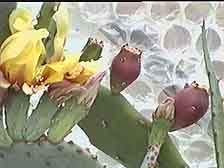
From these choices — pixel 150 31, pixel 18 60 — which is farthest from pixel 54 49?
pixel 150 31

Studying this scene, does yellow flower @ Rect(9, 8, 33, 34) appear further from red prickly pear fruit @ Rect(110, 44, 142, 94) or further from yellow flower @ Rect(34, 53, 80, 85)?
red prickly pear fruit @ Rect(110, 44, 142, 94)

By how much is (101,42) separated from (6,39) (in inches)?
7.7

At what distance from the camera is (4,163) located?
3.78 feet

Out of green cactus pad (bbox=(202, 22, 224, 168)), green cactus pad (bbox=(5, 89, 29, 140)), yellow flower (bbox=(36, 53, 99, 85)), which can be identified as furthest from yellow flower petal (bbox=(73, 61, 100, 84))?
green cactus pad (bbox=(202, 22, 224, 168))

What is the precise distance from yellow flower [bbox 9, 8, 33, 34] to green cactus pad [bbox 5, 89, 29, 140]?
0.13 meters

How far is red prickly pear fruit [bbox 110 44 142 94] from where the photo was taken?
117 cm

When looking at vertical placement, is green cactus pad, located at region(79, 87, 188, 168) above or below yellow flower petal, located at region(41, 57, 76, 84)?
below

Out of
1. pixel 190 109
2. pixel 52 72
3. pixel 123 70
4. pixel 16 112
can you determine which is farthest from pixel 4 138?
pixel 190 109

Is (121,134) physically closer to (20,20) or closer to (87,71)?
(87,71)

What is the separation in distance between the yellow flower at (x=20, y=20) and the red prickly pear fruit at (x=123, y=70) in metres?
0.19

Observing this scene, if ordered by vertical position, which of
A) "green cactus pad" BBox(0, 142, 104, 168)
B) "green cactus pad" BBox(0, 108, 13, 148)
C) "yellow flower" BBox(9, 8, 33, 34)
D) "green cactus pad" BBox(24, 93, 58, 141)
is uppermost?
"yellow flower" BBox(9, 8, 33, 34)

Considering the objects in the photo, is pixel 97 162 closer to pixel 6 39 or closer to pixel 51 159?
pixel 51 159

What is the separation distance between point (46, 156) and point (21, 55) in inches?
8.1

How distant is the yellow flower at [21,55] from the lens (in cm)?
114
